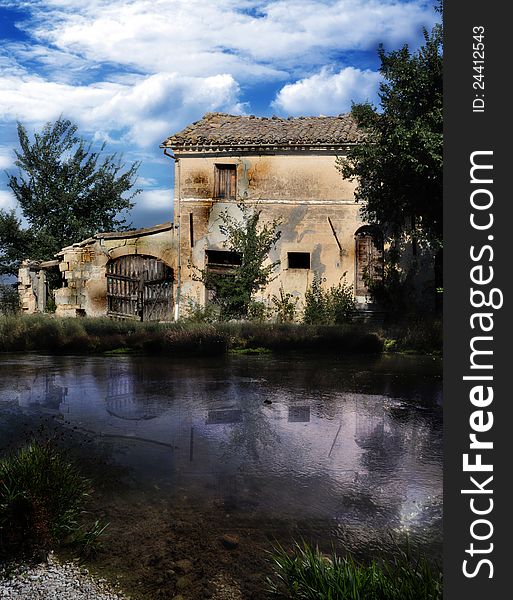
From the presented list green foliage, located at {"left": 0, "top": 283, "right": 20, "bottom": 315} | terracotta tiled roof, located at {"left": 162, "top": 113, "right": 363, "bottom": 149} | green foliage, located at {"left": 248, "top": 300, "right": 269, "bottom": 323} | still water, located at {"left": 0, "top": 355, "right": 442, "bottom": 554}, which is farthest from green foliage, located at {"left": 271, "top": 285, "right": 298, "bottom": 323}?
green foliage, located at {"left": 0, "top": 283, "right": 20, "bottom": 315}

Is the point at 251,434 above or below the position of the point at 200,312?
below

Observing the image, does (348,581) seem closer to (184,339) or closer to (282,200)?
(184,339)

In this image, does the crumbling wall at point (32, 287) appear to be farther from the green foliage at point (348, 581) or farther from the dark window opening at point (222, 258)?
the green foliage at point (348, 581)

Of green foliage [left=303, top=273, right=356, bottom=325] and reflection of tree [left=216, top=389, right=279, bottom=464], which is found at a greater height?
green foliage [left=303, top=273, right=356, bottom=325]

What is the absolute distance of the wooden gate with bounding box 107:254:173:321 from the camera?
2012 centimetres

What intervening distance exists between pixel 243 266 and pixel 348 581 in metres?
17.0

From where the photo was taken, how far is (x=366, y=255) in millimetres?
19859

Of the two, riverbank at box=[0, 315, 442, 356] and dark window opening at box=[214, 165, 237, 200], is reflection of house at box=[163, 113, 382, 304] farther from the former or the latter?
riverbank at box=[0, 315, 442, 356]

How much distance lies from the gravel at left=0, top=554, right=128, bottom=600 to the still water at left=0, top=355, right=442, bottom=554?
1.13 metres

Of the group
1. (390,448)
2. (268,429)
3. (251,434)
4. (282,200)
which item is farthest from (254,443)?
(282,200)

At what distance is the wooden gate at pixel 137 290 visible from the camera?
792 inches

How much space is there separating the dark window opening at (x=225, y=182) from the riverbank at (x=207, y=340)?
23.6 feet

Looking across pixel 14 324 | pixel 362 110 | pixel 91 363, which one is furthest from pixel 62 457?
pixel 362 110

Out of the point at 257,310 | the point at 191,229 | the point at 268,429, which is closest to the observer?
the point at 268,429
